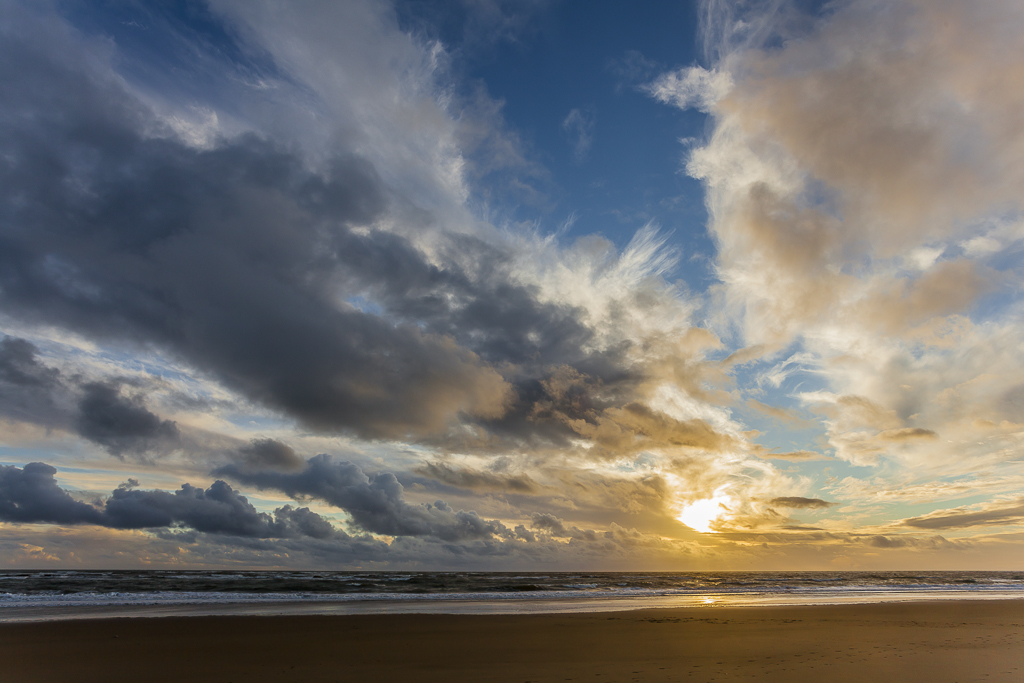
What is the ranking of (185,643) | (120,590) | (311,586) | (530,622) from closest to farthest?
1. (185,643)
2. (530,622)
3. (120,590)
4. (311,586)

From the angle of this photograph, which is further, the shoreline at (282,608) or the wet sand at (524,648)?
the shoreline at (282,608)

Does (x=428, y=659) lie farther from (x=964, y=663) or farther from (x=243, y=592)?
(x=243, y=592)

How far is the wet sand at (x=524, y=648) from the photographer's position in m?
13.0

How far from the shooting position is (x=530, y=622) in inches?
905

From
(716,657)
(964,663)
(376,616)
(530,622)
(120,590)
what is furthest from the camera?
(120,590)

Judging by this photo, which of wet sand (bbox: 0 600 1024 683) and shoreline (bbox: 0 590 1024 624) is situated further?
shoreline (bbox: 0 590 1024 624)

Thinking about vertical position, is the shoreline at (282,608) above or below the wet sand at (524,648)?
below

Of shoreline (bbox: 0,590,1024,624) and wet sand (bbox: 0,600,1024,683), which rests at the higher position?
wet sand (bbox: 0,600,1024,683)

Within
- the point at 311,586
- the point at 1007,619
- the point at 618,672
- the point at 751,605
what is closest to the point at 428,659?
the point at 618,672

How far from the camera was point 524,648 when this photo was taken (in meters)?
16.7

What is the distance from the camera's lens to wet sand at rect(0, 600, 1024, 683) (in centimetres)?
1300

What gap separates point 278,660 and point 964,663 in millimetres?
20574

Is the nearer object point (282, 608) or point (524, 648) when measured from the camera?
point (524, 648)

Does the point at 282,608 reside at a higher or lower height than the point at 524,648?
lower
